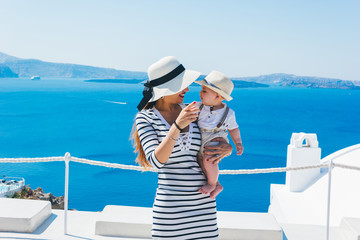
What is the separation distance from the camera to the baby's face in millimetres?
1825

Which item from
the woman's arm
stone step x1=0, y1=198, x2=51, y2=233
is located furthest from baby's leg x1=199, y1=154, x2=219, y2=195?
stone step x1=0, y1=198, x2=51, y2=233

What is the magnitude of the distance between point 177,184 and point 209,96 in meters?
0.45

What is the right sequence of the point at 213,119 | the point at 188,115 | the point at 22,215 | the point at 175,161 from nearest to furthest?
the point at 188,115, the point at 175,161, the point at 213,119, the point at 22,215

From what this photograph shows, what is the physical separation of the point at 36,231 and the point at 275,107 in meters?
104

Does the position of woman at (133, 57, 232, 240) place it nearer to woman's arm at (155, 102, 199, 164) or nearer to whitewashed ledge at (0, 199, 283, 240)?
woman's arm at (155, 102, 199, 164)

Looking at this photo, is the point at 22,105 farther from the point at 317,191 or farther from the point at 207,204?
the point at 207,204

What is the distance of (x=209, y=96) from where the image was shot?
72.0 inches

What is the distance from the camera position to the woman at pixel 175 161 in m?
1.67

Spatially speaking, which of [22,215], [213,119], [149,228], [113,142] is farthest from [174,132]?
[113,142]

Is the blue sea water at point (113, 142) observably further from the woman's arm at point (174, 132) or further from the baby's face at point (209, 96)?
the woman's arm at point (174, 132)

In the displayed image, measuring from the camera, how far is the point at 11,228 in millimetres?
3033

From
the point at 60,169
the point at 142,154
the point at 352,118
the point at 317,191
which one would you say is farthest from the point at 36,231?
the point at 352,118

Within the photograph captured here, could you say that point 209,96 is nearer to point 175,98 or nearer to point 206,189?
point 175,98

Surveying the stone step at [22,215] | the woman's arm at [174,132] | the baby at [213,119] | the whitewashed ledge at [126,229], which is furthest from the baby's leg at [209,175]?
the stone step at [22,215]
